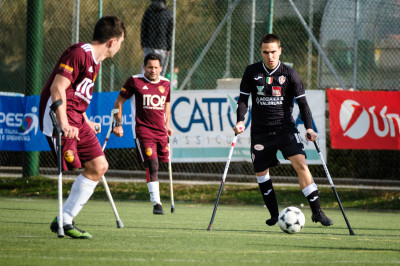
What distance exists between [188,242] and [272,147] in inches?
93.6

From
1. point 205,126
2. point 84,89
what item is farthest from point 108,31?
point 205,126

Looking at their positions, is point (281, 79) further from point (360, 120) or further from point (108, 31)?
point (360, 120)

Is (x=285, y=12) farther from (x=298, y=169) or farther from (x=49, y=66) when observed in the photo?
(x=298, y=169)

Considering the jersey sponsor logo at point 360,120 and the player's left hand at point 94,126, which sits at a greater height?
the player's left hand at point 94,126

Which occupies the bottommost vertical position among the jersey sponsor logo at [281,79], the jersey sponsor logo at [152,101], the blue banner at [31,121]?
the blue banner at [31,121]

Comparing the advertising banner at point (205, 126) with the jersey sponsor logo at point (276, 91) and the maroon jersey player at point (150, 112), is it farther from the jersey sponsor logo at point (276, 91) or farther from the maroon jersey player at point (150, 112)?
the jersey sponsor logo at point (276, 91)

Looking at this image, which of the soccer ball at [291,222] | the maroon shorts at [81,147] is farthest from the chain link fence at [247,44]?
the maroon shorts at [81,147]

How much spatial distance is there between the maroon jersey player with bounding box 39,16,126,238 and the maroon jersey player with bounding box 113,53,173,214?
160 inches

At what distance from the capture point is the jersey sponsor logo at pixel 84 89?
703 centimetres

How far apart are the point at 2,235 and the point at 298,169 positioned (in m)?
3.46

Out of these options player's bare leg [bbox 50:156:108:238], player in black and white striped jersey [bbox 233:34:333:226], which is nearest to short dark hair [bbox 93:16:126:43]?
player's bare leg [bbox 50:156:108:238]

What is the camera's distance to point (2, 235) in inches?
285

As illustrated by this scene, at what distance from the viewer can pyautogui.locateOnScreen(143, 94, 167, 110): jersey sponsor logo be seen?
11445 mm

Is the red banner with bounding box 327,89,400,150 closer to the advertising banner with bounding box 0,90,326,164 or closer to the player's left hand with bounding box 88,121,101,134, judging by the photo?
the advertising banner with bounding box 0,90,326,164
